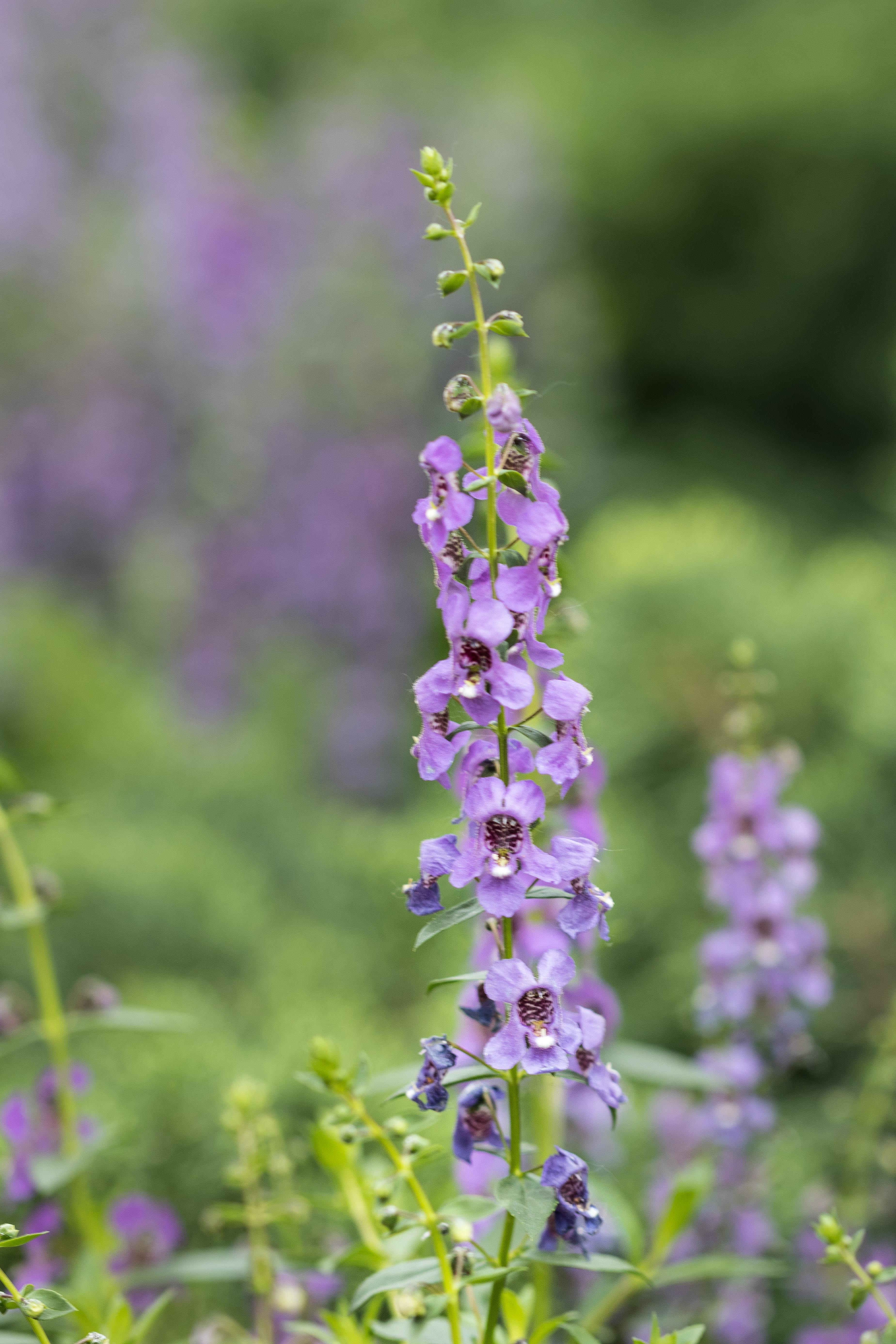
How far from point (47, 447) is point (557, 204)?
4.13ft

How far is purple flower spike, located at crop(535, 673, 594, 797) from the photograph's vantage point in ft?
1.28

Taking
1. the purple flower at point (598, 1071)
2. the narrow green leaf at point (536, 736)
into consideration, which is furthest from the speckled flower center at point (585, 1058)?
the narrow green leaf at point (536, 736)

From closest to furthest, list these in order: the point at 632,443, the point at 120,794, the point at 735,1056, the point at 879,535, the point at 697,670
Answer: the point at 735,1056, the point at 697,670, the point at 120,794, the point at 879,535, the point at 632,443

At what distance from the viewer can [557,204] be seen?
119 inches

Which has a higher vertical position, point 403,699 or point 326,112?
point 326,112

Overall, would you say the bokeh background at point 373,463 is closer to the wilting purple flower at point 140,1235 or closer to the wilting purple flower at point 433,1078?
the wilting purple flower at point 140,1235

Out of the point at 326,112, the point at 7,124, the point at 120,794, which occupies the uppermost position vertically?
the point at 7,124

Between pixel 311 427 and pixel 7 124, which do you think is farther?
pixel 7 124

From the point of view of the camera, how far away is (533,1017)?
392 millimetres

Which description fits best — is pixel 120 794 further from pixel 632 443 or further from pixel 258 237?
pixel 632 443

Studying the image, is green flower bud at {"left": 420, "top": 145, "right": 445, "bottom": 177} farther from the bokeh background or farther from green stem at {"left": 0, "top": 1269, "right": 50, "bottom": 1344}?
green stem at {"left": 0, "top": 1269, "right": 50, "bottom": 1344}

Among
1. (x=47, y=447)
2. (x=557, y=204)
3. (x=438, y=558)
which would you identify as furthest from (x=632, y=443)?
(x=438, y=558)

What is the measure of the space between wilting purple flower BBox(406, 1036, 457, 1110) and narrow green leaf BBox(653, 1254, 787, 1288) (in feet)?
0.75

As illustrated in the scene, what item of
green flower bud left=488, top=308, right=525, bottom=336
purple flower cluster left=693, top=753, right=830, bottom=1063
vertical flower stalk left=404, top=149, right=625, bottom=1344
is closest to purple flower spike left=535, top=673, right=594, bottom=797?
vertical flower stalk left=404, top=149, right=625, bottom=1344
